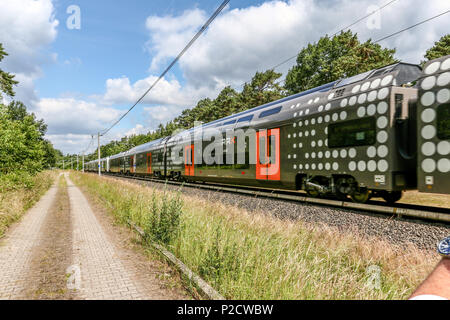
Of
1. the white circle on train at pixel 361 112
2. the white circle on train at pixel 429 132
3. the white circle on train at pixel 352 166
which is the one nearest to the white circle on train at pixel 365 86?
the white circle on train at pixel 361 112

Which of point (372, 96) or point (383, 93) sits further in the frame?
point (372, 96)

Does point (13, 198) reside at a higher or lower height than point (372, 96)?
lower

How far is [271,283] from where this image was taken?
3480mm

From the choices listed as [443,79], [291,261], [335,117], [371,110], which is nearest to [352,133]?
[371,110]

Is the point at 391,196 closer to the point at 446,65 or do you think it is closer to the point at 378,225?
the point at 378,225

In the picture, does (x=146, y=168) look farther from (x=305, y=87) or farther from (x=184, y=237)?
(x=184, y=237)

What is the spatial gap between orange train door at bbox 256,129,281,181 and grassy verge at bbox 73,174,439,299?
5.38 meters

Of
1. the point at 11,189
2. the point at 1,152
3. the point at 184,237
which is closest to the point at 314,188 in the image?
the point at 184,237

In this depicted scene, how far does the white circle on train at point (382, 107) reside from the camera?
7.68 meters

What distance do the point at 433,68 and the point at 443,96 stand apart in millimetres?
818

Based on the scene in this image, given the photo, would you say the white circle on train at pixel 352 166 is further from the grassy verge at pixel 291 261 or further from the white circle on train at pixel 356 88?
the grassy verge at pixel 291 261

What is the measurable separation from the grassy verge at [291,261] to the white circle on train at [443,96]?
3.81 meters

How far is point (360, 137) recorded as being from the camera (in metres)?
8.29
